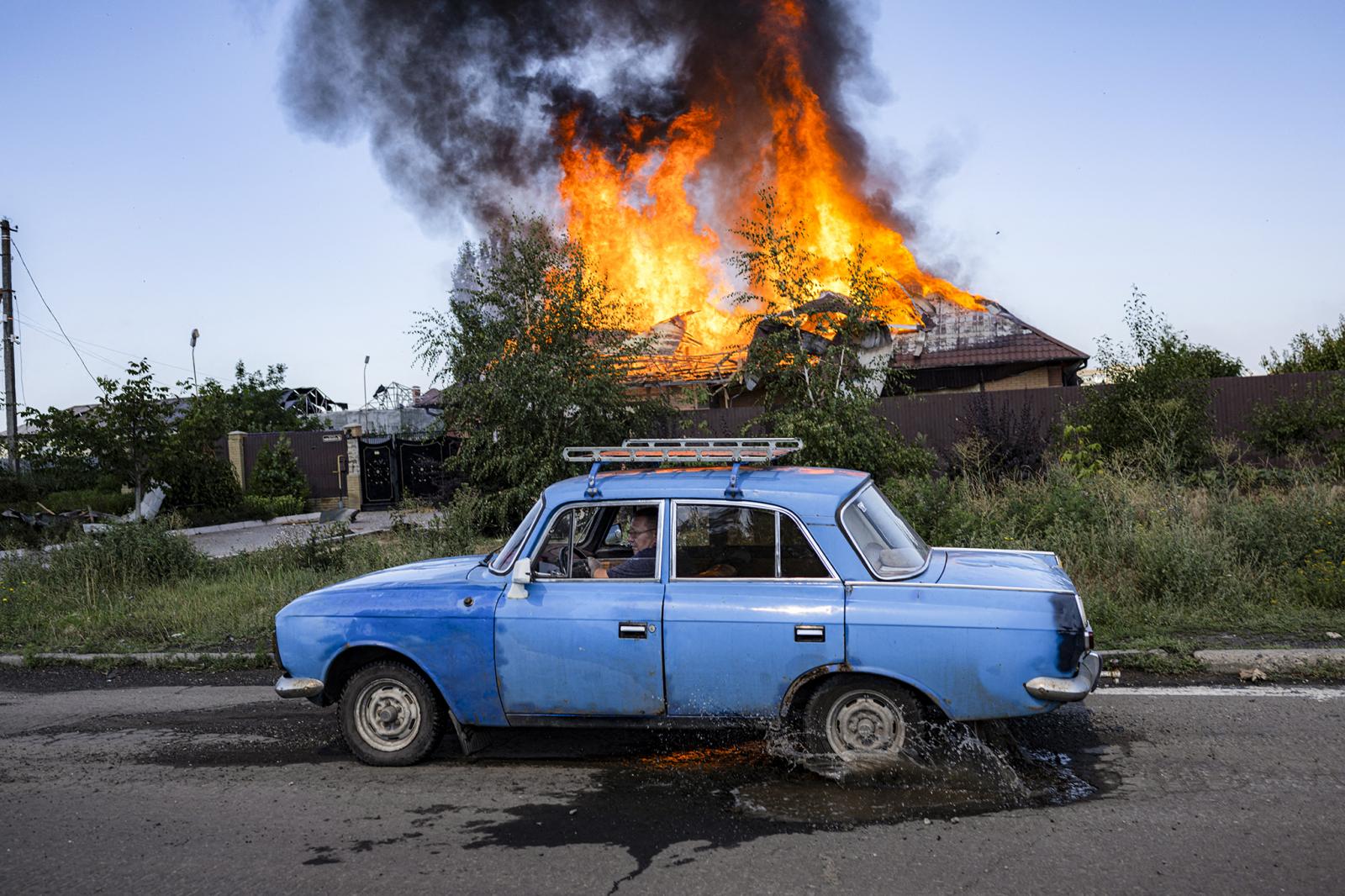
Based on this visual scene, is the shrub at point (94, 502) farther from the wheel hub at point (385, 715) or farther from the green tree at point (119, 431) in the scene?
the wheel hub at point (385, 715)

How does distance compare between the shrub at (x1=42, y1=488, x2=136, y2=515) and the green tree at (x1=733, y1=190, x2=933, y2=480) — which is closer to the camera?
the green tree at (x1=733, y1=190, x2=933, y2=480)

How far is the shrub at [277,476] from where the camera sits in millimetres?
29688

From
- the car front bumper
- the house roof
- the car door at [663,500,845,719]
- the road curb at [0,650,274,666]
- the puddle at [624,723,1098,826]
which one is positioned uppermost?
the house roof

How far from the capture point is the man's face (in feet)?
17.7

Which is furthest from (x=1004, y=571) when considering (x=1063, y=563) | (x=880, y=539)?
(x=1063, y=563)

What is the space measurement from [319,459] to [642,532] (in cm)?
2750

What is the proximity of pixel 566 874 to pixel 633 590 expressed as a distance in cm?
151

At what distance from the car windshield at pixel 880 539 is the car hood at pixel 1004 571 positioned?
0.19 meters

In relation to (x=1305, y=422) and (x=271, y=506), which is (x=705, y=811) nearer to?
(x=1305, y=422)

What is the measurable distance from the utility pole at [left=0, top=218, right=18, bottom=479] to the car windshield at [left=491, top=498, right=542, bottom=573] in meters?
27.2

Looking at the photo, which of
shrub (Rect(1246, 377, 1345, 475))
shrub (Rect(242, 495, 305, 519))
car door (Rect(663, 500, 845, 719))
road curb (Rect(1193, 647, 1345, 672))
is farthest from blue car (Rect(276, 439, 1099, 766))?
shrub (Rect(242, 495, 305, 519))

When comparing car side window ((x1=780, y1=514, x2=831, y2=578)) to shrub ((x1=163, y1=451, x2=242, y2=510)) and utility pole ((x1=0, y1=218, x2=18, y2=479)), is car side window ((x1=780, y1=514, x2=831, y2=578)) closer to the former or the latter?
shrub ((x1=163, y1=451, x2=242, y2=510))

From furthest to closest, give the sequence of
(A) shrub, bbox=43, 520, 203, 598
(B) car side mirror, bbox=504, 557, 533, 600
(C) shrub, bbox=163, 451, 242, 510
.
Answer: (C) shrub, bbox=163, 451, 242, 510 < (A) shrub, bbox=43, 520, 203, 598 < (B) car side mirror, bbox=504, 557, 533, 600

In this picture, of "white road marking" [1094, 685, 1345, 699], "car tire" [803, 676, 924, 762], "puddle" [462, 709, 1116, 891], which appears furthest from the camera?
"white road marking" [1094, 685, 1345, 699]
